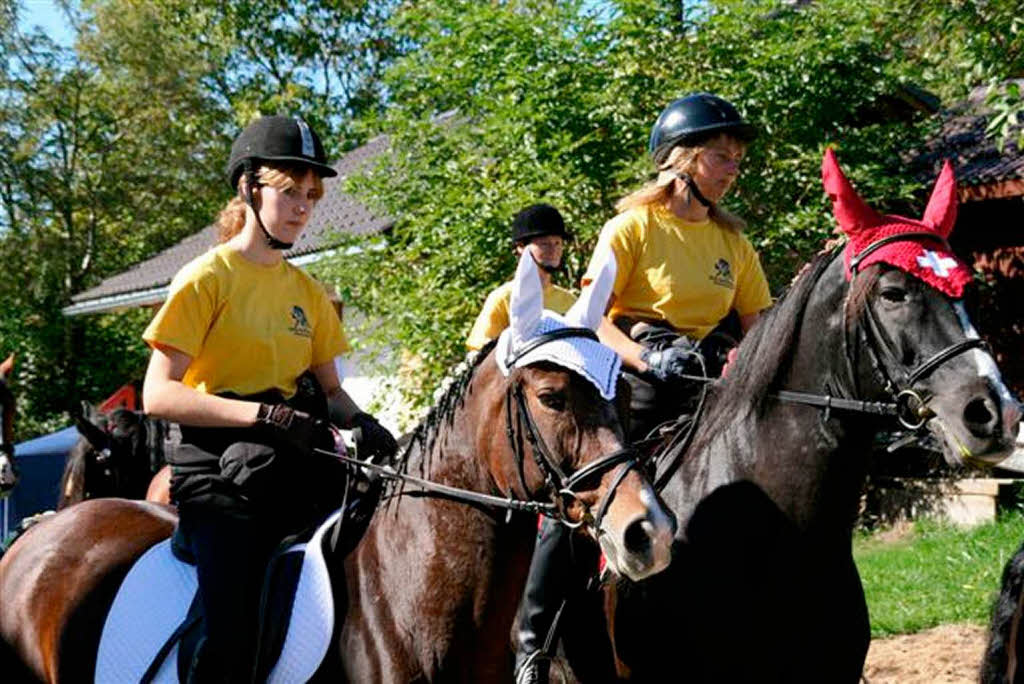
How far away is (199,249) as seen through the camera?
27.4 m

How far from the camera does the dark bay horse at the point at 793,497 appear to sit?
3982mm

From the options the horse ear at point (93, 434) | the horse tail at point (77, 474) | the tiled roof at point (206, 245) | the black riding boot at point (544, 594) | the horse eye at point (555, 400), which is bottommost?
the black riding boot at point (544, 594)

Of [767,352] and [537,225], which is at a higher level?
[537,225]

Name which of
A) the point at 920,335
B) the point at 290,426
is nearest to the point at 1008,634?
Answer: the point at 920,335

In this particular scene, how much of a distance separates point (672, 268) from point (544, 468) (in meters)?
1.81

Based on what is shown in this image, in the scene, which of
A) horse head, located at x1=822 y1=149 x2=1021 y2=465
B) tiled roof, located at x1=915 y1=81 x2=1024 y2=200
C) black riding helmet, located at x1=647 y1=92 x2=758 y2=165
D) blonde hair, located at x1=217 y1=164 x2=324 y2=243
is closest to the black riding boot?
horse head, located at x1=822 y1=149 x2=1021 y2=465

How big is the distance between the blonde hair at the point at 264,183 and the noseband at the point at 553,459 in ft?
3.58

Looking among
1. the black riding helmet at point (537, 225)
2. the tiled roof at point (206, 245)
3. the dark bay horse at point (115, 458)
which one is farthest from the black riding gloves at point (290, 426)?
the tiled roof at point (206, 245)

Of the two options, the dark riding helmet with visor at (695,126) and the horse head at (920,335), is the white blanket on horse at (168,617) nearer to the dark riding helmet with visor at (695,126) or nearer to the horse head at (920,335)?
the horse head at (920,335)

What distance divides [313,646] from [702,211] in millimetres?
2520

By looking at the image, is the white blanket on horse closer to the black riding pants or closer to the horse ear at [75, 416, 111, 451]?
the black riding pants

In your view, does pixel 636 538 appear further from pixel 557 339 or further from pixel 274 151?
pixel 274 151

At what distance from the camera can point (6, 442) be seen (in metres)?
11.6

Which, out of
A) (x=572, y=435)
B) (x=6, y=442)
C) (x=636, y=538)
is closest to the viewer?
(x=636, y=538)
